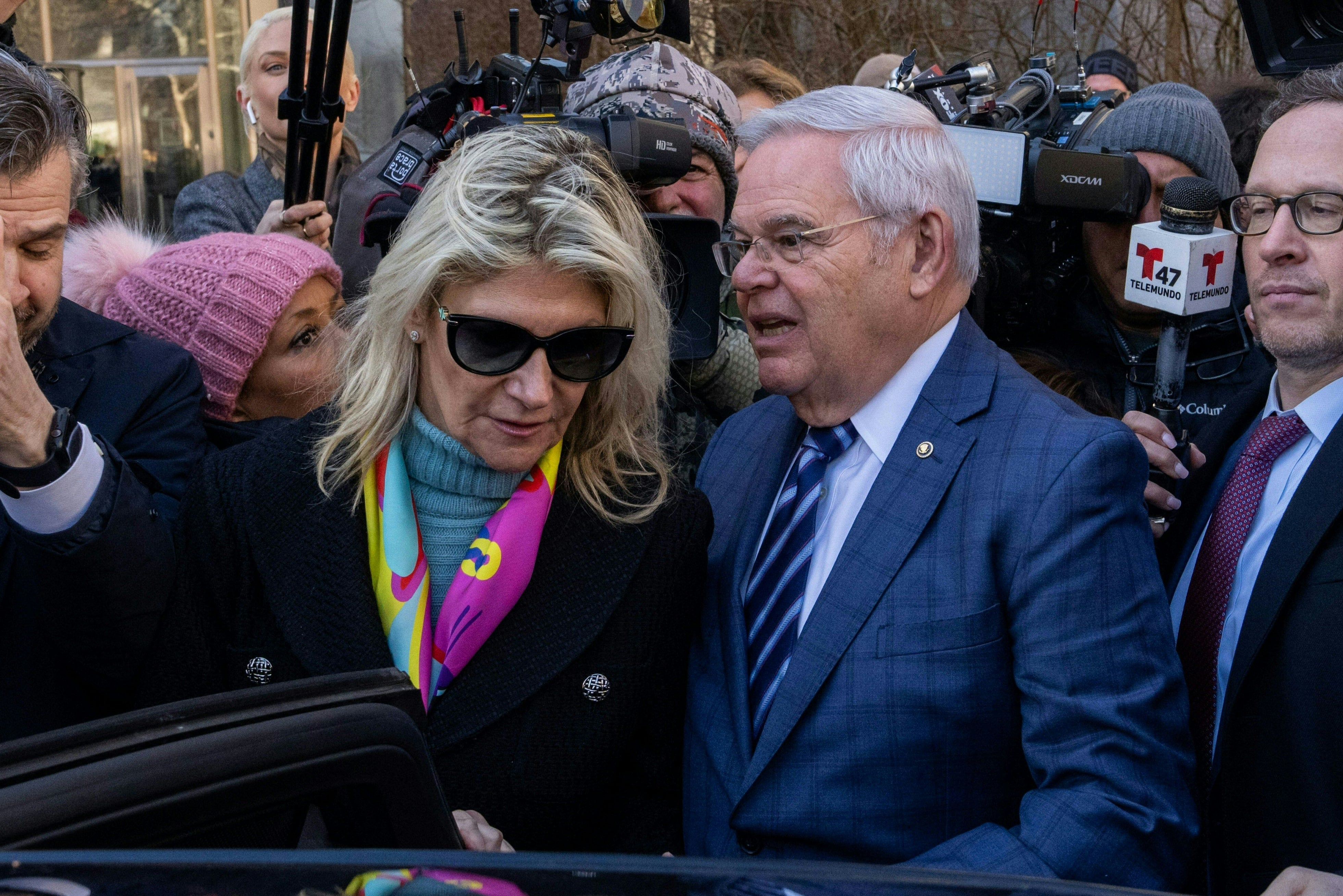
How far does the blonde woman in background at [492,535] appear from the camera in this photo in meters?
1.95

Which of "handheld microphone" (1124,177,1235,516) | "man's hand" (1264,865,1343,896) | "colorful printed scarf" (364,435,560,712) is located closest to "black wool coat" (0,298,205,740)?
"colorful printed scarf" (364,435,560,712)

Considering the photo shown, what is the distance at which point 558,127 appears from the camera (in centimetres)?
220

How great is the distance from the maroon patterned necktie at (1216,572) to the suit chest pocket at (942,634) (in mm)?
461

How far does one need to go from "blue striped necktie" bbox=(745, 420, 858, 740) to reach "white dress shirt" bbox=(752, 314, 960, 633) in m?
0.01

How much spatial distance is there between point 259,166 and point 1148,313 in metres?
2.82

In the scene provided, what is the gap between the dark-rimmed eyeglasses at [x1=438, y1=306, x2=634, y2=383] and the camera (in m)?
1.95

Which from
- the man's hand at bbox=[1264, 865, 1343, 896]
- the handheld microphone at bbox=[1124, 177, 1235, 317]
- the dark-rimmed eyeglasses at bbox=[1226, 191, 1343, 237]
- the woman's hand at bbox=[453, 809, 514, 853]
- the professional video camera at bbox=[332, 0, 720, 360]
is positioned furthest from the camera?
the professional video camera at bbox=[332, 0, 720, 360]

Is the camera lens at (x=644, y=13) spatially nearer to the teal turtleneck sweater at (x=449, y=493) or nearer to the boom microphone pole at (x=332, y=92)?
the boom microphone pole at (x=332, y=92)

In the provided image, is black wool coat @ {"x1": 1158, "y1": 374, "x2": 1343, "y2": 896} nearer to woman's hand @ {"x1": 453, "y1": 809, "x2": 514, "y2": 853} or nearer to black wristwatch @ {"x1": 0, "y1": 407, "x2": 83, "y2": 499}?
woman's hand @ {"x1": 453, "y1": 809, "x2": 514, "y2": 853}

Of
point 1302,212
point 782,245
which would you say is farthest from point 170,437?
point 1302,212

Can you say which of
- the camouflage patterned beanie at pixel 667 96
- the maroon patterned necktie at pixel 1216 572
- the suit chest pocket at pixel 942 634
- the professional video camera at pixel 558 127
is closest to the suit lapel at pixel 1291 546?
the maroon patterned necktie at pixel 1216 572

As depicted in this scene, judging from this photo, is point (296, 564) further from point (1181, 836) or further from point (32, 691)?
point (1181, 836)

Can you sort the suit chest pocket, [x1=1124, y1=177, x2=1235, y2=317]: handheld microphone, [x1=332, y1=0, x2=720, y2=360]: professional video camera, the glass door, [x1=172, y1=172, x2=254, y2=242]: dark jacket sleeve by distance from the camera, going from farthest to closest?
1. the glass door
2. [x1=172, y1=172, x2=254, y2=242]: dark jacket sleeve
3. [x1=332, y1=0, x2=720, y2=360]: professional video camera
4. [x1=1124, y1=177, x2=1235, y2=317]: handheld microphone
5. the suit chest pocket

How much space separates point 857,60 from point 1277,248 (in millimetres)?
8319
